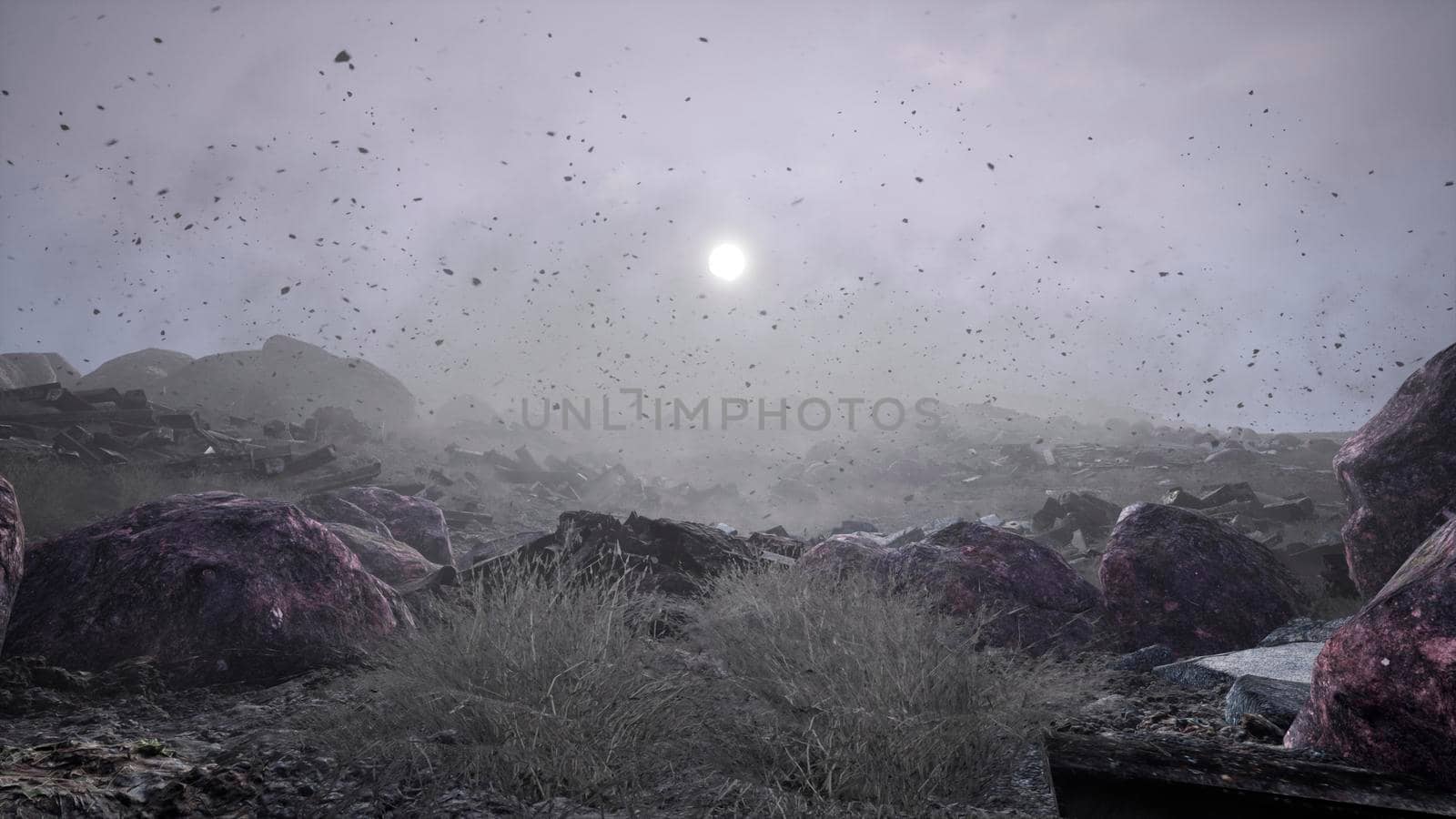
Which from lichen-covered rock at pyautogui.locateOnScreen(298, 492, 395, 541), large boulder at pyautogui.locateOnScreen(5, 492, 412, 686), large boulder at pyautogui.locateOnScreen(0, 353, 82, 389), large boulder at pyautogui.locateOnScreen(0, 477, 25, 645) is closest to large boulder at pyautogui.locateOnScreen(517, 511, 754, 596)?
large boulder at pyautogui.locateOnScreen(5, 492, 412, 686)

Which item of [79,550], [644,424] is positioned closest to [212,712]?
[79,550]

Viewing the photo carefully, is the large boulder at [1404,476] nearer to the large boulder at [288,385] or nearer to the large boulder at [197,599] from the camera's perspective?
the large boulder at [197,599]

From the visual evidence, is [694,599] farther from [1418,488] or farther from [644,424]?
[644,424]

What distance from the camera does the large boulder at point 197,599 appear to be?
406cm

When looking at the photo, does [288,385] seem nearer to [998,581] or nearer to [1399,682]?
[998,581]

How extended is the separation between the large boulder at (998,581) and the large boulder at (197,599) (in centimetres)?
398

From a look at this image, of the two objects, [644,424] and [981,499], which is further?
[644,424]

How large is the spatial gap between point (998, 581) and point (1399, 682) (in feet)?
10.2

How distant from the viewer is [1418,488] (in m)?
4.84

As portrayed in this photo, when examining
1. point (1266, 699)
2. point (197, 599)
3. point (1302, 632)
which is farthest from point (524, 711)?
point (1302, 632)

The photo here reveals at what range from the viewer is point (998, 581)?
5.72m

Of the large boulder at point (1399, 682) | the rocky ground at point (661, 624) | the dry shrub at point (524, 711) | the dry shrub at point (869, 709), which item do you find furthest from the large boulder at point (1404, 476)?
the dry shrub at point (524, 711)

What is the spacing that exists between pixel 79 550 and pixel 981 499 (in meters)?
21.5

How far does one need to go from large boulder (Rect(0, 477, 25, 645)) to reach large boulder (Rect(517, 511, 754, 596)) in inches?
149
